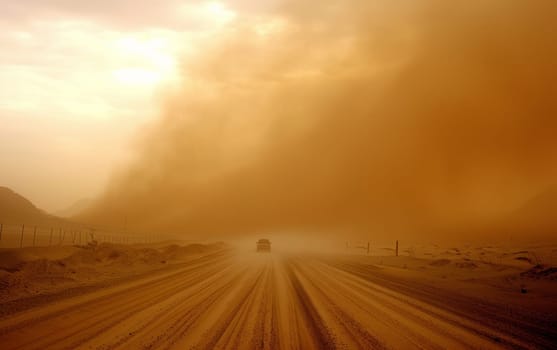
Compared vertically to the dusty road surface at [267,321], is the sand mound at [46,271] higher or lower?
lower

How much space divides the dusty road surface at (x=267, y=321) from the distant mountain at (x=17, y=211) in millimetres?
117888

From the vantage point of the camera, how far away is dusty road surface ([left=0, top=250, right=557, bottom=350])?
7730 millimetres

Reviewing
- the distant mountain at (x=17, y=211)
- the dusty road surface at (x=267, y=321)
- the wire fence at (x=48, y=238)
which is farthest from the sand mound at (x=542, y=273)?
the distant mountain at (x=17, y=211)

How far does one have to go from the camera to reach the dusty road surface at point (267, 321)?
25.4ft

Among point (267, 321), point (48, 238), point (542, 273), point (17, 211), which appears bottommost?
point (48, 238)

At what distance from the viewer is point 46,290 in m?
14.0

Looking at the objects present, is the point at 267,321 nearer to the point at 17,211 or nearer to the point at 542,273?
the point at 542,273

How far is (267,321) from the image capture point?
9.56 m

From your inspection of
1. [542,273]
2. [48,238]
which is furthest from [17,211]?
[542,273]

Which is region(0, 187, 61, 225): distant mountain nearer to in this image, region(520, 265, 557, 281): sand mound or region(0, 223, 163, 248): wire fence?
region(0, 223, 163, 248): wire fence

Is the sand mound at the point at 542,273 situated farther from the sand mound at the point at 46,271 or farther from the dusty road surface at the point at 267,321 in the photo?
the sand mound at the point at 46,271

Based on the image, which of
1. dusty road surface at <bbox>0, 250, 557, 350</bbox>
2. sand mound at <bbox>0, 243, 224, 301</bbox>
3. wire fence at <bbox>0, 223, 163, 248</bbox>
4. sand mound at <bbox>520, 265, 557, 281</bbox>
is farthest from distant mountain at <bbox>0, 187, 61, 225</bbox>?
sand mound at <bbox>520, 265, 557, 281</bbox>

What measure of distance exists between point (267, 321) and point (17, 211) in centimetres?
14581

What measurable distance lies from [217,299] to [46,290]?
5969 mm
